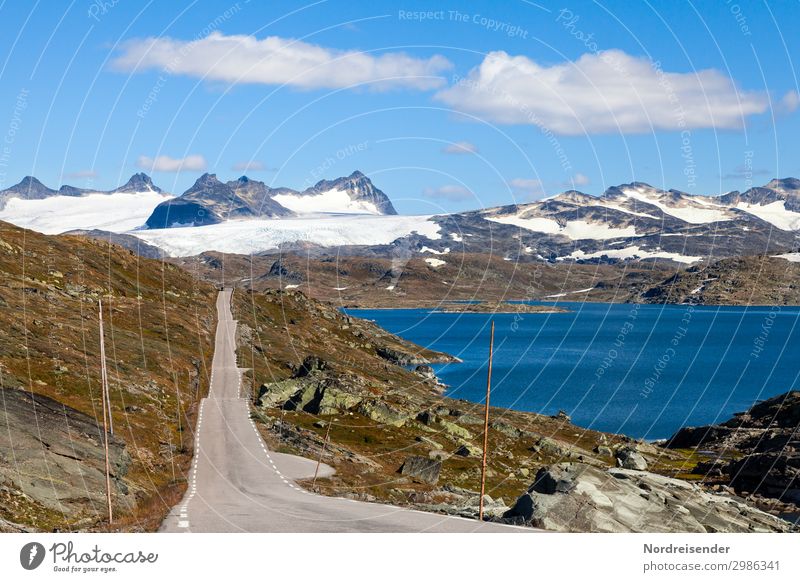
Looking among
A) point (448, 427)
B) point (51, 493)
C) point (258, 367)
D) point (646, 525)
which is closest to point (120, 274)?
point (258, 367)

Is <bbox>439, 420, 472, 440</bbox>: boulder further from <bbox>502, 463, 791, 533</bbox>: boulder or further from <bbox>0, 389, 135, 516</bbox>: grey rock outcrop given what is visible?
<bbox>0, 389, 135, 516</bbox>: grey rock outcrop

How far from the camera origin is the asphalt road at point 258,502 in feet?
147

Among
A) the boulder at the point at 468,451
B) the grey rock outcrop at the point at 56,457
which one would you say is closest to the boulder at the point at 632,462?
the boulder at the point at 468,451

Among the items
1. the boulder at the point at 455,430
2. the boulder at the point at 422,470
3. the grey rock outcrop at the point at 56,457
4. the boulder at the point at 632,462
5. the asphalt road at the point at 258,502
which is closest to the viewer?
the asphalt road at the point at 258,502

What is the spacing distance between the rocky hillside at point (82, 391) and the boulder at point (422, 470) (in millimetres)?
22413

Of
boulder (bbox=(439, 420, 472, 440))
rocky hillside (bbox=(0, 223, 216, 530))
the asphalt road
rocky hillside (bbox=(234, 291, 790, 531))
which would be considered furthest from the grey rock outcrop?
boulder (bbox=(439, 420, 472, 440))

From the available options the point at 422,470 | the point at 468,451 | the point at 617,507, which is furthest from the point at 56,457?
the point at 468,451

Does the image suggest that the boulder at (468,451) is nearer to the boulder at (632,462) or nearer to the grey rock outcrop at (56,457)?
the boulder at (632,462)

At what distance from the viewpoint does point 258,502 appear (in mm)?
55125

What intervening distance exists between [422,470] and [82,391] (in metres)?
34.8

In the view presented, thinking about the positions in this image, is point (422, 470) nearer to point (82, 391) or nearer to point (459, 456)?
point (459, 456)

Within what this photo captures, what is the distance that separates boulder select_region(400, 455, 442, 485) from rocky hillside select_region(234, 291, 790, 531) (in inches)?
5.9

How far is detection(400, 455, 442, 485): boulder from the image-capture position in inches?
3504

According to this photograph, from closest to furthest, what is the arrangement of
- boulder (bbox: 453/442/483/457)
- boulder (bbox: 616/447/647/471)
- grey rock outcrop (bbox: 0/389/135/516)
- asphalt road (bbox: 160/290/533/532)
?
1. asphalt road (bbox: 160/290/533/532)
2. grey rock outcrop (bbox: 0/389/135/516)
3. boulder (bbox: 453/442/483/457)
4. boulder (bbox: 616/447/647/471)
